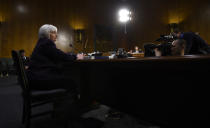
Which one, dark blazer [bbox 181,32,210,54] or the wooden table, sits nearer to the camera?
the wooden table

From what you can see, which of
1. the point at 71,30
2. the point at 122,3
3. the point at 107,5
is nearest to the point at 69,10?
the point at 71,30

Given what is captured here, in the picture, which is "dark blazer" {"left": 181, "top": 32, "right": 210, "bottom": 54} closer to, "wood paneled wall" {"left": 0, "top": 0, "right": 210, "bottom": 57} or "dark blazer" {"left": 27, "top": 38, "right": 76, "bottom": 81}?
"dark blazer" {"left": 27, "top": 38, "right": 76, "bottom": 81}

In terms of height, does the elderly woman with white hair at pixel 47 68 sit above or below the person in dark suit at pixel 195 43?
below

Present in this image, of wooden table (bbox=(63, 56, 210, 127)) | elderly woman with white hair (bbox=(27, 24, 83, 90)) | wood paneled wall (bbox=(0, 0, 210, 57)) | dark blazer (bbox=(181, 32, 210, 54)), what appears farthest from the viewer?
wood paneled wall (bbox=(0, 0, 210, 57))

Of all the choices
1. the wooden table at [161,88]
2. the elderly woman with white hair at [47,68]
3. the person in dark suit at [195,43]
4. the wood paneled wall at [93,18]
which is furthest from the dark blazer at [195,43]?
the wood paneled wall at [93,18]

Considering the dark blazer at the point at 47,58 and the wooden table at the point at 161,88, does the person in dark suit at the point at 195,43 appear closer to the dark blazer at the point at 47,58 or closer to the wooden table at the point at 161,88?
the wooden table at the point at 161,88

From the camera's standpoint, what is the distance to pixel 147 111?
1.23m

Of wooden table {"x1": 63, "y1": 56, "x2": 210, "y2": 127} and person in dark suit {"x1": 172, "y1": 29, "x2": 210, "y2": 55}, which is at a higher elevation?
person in dark suit {"x1": 172, "y1": 29, "x2": 210, "y2": 55}

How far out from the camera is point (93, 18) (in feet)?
22.2

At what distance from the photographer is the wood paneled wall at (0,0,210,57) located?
226 inches

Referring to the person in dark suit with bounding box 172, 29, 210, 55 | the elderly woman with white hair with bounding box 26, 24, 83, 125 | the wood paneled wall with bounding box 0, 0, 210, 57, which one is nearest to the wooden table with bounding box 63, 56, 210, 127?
the elderly woman with white hair with bounding box 26, 24, 83, 125

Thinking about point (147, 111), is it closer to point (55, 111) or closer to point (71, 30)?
point (55, 111)

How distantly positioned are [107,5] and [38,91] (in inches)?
228

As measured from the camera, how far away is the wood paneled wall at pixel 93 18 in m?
5.75
